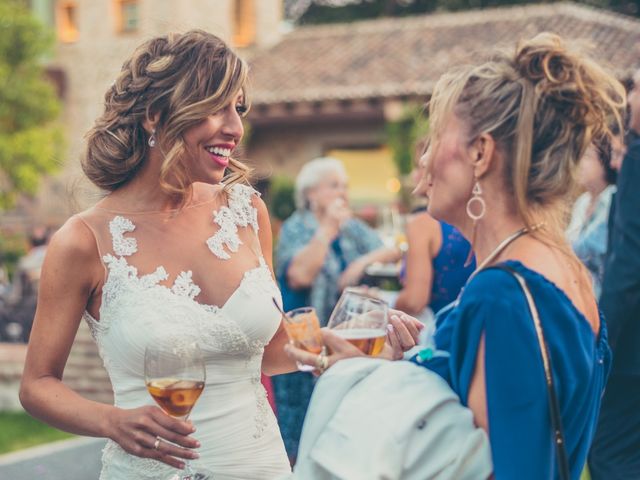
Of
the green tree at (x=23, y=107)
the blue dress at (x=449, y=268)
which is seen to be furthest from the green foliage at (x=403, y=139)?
the blue dress at (x=449, y=268)

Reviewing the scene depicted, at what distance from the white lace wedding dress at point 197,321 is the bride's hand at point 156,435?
0.37 m

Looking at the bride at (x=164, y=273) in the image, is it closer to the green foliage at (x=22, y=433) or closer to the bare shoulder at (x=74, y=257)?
the bare shoulder at (x=74, y=257)

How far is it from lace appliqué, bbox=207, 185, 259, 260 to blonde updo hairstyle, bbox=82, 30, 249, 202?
0.17m

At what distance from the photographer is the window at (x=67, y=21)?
23516mm

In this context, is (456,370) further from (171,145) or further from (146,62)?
(146,62)

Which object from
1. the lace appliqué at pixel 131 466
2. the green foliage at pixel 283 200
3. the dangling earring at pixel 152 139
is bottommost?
the green foliage at pixel 283 200

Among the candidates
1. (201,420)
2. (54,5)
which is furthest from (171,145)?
(54,5)

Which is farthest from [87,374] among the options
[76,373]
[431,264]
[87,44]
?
[87,44]

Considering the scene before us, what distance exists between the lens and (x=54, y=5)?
23609 millimetres

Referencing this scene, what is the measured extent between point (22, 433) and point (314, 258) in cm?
379

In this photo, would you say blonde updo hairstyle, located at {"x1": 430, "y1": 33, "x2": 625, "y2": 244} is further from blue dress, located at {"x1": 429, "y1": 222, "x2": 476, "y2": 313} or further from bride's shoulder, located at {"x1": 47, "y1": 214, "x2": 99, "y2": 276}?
blue dress, located at {"x1": 429, "y1": 222, "x2": 476, "y2": 313}

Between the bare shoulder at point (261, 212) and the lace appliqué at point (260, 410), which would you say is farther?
the bare shoulder at point (261, 212)

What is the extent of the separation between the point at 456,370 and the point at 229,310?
38.6 inches

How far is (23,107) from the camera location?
1994 centimetres
